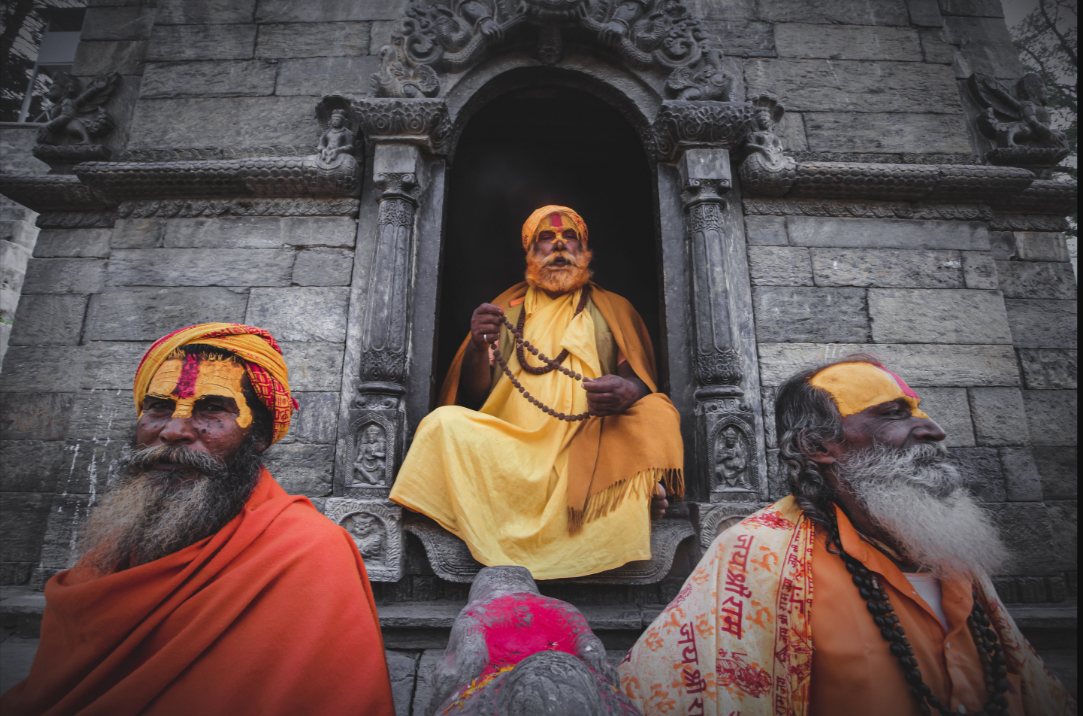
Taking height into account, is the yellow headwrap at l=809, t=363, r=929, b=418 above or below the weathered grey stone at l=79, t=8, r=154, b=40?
below

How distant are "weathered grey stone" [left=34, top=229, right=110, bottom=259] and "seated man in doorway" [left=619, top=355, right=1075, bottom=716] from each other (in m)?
4.15

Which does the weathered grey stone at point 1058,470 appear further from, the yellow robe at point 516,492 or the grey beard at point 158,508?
the grey beard at point 158,508

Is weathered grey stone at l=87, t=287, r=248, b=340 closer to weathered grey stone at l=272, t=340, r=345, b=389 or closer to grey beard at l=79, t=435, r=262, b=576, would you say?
weathered grey stone at l=272, t=340, r=345, b=389

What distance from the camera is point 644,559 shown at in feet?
7.98

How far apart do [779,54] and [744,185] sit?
1.18 meters

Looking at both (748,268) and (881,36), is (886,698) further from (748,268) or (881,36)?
(881,36)

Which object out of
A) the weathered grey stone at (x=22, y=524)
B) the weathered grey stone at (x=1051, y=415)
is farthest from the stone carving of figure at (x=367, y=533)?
the weathered grey stone at (x=1051, y=415)

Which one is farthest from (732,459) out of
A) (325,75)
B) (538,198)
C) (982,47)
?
(982,47)

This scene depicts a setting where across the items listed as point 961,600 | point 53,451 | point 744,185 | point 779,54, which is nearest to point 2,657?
point 53,451

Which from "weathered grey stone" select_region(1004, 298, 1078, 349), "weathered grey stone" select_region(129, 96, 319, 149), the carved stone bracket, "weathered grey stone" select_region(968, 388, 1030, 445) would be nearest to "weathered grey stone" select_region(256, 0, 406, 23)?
"weathered grey stone" select_region(129, 96, 319, 149)

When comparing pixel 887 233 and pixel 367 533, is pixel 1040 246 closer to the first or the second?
pixel 887 233

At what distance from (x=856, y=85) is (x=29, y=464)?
5984 millimetres

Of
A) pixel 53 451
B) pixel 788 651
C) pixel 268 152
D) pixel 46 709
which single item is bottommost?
pixel 46 709

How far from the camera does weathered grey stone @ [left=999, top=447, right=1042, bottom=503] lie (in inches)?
115
